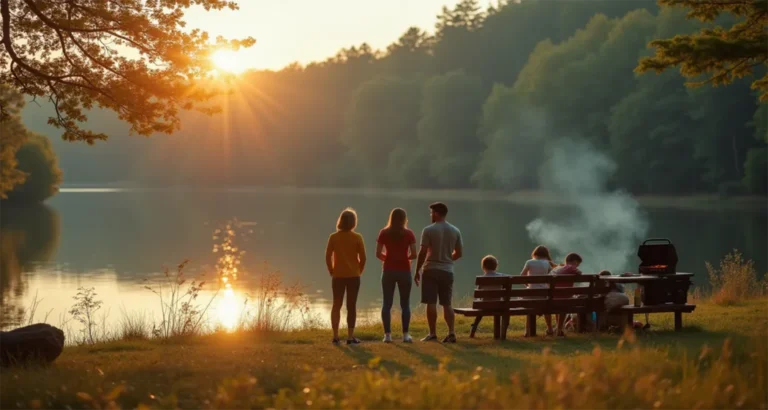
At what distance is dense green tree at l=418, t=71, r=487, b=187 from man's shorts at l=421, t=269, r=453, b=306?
77.8 metres

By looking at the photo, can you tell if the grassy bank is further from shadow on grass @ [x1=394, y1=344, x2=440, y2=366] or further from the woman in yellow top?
the woman in yellow top

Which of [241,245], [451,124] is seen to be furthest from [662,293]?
[451,124]

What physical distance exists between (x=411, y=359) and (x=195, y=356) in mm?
2373

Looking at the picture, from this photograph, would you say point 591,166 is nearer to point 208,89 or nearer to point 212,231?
point 212,231

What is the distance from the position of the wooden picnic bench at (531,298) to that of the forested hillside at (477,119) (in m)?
4.89

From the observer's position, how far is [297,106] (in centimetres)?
13912

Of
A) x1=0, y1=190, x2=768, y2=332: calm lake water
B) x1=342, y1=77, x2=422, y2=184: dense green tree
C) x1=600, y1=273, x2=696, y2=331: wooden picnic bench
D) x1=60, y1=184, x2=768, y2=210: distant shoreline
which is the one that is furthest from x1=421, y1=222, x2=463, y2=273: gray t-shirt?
x1=342, y1=77, x2=422, y2=184: dense green tree

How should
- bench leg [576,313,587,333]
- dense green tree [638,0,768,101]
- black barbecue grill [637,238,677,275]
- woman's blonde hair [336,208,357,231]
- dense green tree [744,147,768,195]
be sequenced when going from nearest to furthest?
woman's blonde hair [336,208,357,231] → bench leg [576,313,587,333] → black barbecue grill [637,238,677,275] → dense green tree [638,0,768,101] → dense green tree [744,147,768,195]

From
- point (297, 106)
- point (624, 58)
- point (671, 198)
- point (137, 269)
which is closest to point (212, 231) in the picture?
point (137, 269)

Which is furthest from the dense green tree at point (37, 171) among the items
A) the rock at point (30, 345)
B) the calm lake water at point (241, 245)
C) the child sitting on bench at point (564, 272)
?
the rock at point (30, 345)

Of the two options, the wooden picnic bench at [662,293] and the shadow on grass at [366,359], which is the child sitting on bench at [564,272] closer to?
the wooden picnic bench at [662,293]

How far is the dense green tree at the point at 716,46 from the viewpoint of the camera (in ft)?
45.6

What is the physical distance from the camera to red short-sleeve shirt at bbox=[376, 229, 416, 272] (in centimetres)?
1151

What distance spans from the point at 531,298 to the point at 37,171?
67.6 metres
